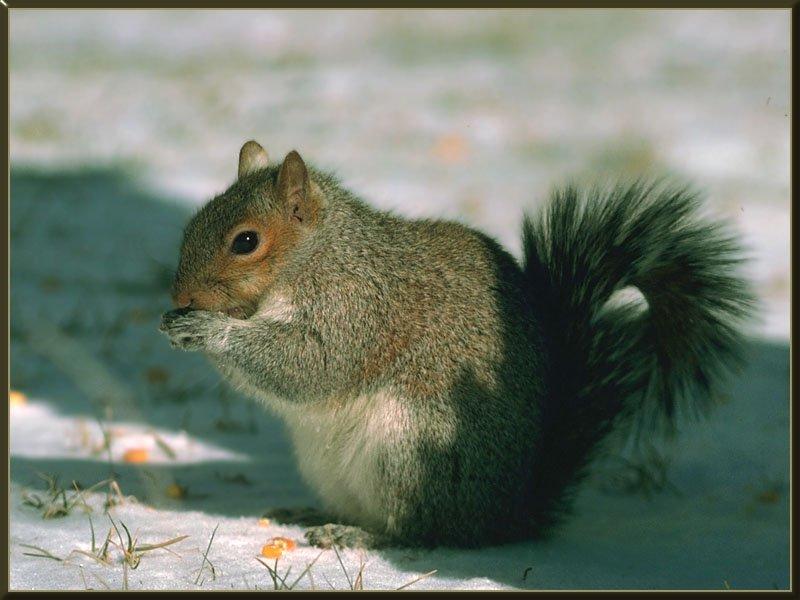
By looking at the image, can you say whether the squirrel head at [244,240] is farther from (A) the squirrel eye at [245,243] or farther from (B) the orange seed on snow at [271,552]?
(B) the orange seed on snow at [271,552]

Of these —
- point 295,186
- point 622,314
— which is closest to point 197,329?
point 295,186

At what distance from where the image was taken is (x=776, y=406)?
317 centimetres

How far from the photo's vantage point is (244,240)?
228 cm

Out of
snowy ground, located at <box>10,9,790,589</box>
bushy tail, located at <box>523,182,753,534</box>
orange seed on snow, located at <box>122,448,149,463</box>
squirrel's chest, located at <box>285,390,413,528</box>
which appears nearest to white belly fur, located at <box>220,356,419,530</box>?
squirrel's chest, located at <box>285,390,413,528</box>

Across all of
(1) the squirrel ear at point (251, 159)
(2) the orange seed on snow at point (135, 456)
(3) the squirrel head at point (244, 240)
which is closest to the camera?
(3) the squirrel head at point (244, 240)

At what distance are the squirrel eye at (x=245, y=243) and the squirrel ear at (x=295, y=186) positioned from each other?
10 centimetres

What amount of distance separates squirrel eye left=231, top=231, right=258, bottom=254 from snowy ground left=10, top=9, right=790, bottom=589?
1.24 ft

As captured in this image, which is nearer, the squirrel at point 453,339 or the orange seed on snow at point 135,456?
the squirrel at point 453,339

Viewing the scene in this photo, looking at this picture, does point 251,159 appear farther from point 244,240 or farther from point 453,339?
point 453,339

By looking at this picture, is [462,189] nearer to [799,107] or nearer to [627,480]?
[627,480]

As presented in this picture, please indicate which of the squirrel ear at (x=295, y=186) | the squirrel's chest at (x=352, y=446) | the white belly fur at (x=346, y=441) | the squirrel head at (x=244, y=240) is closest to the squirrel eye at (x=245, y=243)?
the squirrel head at (x=244, y=240)

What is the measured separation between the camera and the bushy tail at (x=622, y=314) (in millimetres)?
2277

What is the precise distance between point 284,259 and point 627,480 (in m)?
1.14

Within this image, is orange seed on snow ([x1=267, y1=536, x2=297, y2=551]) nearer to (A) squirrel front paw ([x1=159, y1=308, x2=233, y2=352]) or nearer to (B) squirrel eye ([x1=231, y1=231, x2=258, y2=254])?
(A) squirrel front paw ([x1=159, y1=308, x2=233, y2=352])
